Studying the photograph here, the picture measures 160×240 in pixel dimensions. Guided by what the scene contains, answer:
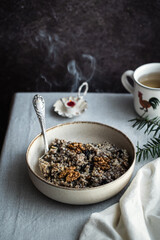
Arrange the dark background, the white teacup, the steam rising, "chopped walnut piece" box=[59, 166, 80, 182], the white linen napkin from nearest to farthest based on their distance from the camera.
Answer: the white linen napkin < "chopped walnut piece" box=[59, 166, 80, 182] < the white teacup < the dark background < the steam rising

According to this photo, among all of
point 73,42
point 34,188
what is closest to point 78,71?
point 73,42

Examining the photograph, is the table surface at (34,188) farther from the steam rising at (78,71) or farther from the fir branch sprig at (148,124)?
the steam rising at (78,71)

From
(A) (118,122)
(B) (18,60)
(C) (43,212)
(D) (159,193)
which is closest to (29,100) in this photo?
(B) (18,60)

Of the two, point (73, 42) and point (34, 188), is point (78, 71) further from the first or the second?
point (34, 188)

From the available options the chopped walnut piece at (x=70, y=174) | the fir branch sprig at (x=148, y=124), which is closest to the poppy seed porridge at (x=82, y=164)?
the chopped walnut piece at (x=70, y=174)

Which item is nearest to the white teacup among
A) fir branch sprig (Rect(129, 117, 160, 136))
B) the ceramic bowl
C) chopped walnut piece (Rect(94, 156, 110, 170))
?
fir branch sprig (Rect(129, 117, 160, 136))

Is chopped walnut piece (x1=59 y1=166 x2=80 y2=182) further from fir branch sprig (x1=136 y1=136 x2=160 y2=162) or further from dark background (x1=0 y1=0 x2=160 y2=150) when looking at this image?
dark background (x1=0 y1=0 x2=160 y2=150)
